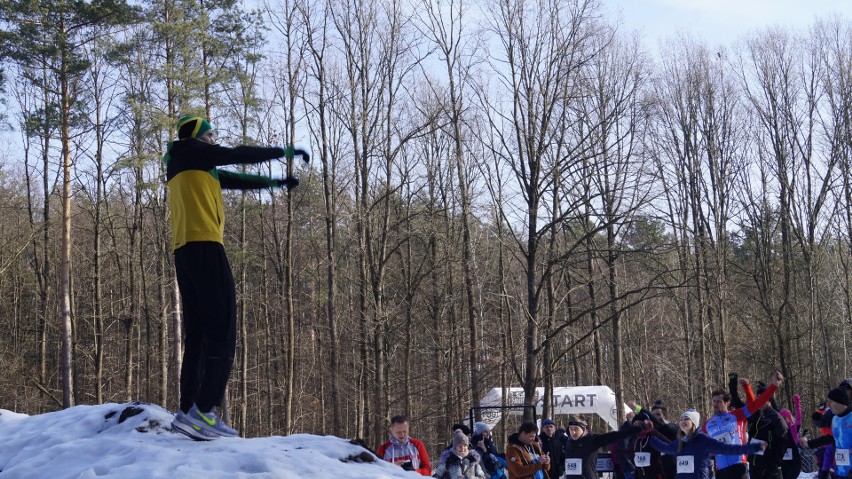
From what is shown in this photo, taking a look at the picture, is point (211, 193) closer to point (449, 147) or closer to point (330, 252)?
point (330, 252)

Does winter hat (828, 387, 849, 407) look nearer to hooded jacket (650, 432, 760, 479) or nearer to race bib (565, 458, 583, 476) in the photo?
hooded jacket (650, 432, 760, 479)

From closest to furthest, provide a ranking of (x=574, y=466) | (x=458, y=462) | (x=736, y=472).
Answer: (x=458, y=462)
(x=574, y=466)
(x=736, y=472)

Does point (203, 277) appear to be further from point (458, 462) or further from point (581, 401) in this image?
point (581, 401)

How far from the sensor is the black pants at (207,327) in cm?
577

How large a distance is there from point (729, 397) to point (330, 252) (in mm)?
17224

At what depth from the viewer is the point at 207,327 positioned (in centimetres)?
578

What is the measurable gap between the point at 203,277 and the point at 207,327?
0.37 metres

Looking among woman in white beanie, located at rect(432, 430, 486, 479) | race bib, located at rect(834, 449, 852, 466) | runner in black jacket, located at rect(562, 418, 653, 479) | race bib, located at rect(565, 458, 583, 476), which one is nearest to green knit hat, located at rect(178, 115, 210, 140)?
woman in white beanie, located at rect(432, 430, 486, 479)

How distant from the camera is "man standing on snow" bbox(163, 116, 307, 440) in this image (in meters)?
5.75

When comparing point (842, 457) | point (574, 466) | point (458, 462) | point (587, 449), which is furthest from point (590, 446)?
point (842, 457)

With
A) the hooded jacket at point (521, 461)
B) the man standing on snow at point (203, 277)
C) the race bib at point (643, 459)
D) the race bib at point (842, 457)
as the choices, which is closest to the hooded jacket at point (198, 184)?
the man standing on snow at point (203, 277)

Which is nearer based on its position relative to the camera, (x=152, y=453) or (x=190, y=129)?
(x=152, y=453)

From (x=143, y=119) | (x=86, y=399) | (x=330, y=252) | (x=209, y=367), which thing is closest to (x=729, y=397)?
(x=209, y=367)

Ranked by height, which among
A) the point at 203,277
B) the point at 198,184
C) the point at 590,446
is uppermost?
the point at 198,184
